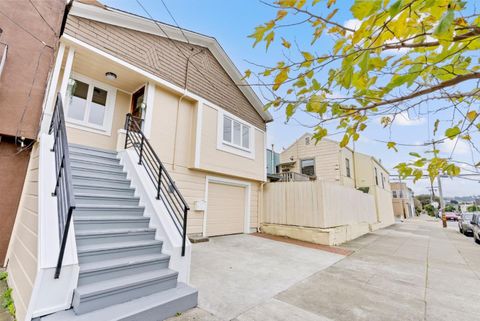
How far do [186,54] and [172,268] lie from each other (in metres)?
7.21

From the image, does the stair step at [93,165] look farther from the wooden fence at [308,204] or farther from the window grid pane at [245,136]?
the wooden fence at [308,204]

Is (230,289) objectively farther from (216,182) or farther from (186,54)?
(186,54)

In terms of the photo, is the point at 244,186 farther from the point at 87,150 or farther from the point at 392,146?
the point at 392,146

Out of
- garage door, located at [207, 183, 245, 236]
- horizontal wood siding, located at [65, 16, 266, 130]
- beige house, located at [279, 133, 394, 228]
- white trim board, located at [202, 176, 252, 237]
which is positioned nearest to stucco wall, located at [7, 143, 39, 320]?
horizontal wood siding, located at [65, 16, 266, 130]

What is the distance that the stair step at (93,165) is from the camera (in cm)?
467

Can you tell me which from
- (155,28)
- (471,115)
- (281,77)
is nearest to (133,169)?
(281,77)

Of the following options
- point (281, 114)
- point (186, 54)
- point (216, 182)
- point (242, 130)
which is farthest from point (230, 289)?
point (186, 54)

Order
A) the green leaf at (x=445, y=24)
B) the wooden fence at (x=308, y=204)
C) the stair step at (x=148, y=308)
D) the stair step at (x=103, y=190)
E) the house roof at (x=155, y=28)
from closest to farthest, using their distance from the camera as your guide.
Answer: the green leaf at (x=445, y=24) → the stair step at (x=148, y=308) → the stair step at (x=103, y=190) → the house roof at (x=155, y=28) → the wooden fence at (x=308, y=204)

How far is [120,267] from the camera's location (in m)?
2.99

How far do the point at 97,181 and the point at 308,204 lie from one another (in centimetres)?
710

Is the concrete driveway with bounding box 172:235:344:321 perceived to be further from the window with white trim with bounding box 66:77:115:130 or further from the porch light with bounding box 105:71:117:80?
the porch light with bounding box 105:71:117:80

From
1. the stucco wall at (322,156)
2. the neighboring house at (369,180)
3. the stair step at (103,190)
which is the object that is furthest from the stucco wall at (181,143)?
the neighboring house at (369,180)

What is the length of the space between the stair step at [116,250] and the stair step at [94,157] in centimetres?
256

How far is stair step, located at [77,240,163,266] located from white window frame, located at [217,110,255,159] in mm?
5019
